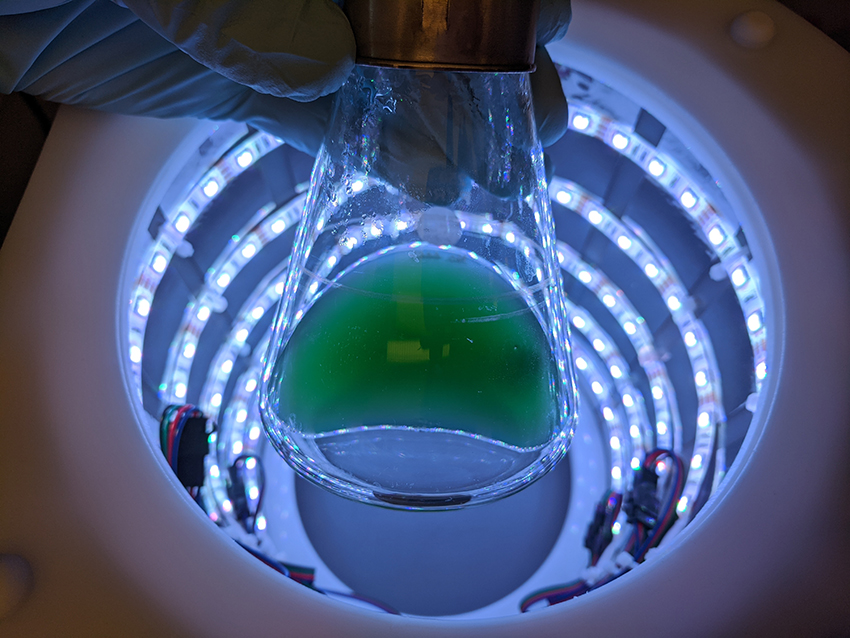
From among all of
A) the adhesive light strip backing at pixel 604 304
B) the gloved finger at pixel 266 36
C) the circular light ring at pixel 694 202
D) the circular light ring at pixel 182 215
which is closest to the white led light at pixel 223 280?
the adhesive light strip backing at pixel 604 304

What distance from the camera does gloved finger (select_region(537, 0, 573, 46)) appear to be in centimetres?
78

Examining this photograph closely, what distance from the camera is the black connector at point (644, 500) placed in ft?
3.94

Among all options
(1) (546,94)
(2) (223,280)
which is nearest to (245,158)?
(2) (223,280)

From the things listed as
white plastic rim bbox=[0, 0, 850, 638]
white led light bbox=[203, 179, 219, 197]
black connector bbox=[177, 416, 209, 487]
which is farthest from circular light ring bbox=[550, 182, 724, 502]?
black connector bbox=[177, 416, 209, 487]

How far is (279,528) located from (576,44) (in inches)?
40.4

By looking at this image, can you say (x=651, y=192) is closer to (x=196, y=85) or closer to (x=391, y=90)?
(x=391, y=90)

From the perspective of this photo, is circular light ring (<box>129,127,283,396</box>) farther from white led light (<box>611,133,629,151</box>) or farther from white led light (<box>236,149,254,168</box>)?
white led light (<box>611,133,629,151</box>)

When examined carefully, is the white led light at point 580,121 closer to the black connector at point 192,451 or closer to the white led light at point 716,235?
the white led light at point 716,235

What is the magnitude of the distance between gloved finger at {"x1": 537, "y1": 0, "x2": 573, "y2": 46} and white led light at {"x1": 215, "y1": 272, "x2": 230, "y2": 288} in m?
0.71

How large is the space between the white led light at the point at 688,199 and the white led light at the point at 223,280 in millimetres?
810

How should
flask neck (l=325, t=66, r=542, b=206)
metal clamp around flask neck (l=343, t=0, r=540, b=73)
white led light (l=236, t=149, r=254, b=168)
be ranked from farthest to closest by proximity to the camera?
1. white led light (l=236, t=149, r=254, b=168)
2. flask neck (l=325, t=66, r=542, b=206)
3. metal clamp around flask neck (l=343, t=0, r=540, b=73)

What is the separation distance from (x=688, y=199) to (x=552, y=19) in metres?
0.42

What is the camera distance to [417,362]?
797 mm

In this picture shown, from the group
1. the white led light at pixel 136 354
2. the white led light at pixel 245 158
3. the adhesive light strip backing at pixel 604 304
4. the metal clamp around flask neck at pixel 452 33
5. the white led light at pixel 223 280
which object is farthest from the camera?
the white led light at pixel 223 280
